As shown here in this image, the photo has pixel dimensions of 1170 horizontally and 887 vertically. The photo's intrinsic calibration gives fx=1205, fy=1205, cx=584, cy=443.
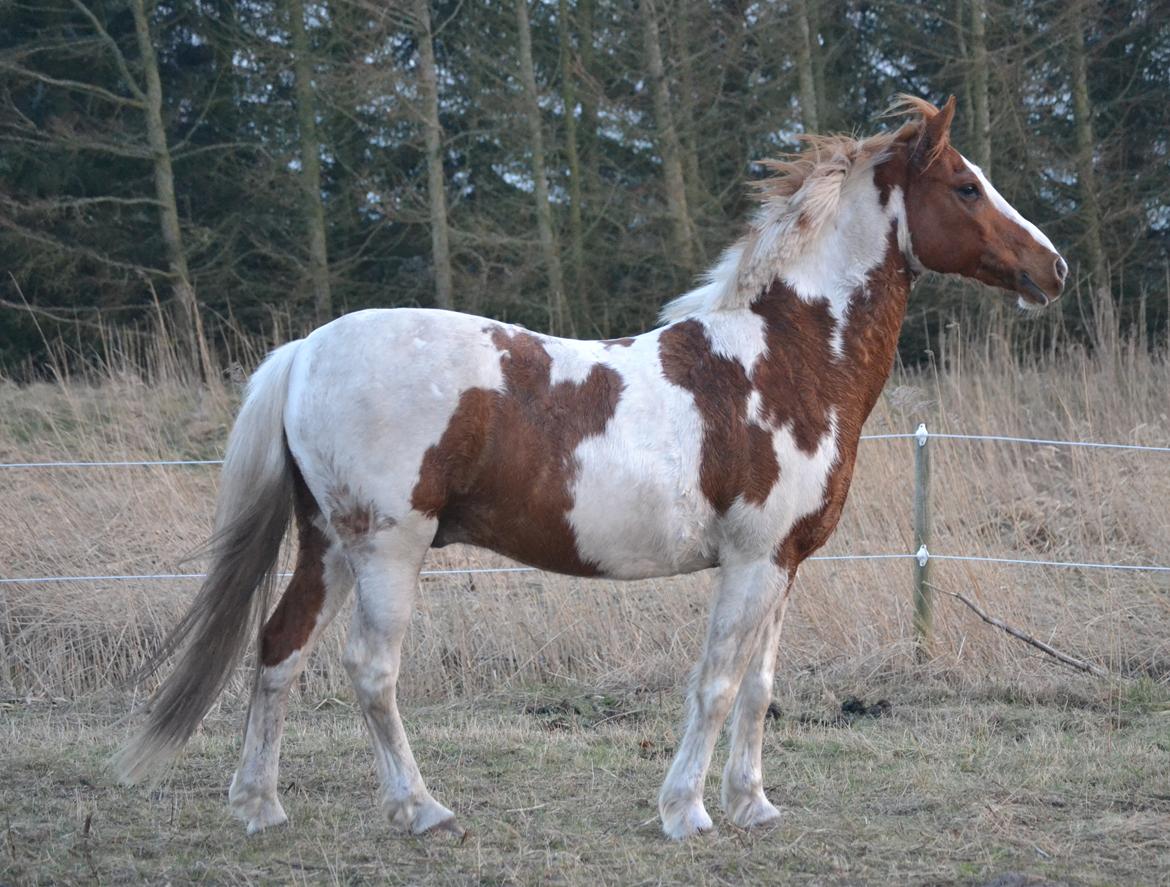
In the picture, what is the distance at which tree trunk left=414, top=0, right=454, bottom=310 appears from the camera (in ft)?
41.1

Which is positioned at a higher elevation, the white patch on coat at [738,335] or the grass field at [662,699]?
the white patch on coat at [738,335]

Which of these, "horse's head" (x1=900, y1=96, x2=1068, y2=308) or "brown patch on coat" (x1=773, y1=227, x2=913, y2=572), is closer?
"brown patch on coat" (x1=773, y1=227, x2=913, y2=572)

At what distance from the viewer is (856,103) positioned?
15133 mm

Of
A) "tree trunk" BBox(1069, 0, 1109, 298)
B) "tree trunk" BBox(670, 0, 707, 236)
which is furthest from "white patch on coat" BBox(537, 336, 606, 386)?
"tree trunk" BBox(1069, 0, 1109, 298)

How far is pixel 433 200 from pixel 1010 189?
6259mm

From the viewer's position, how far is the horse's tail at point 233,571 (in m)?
3.71

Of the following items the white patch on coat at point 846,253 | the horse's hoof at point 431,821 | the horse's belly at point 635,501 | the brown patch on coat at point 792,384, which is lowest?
the horse's hoof at point 431,821

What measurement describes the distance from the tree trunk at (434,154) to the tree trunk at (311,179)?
151 cm

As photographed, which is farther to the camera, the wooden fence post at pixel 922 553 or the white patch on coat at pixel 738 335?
the wooden fence post at pixel 922 553

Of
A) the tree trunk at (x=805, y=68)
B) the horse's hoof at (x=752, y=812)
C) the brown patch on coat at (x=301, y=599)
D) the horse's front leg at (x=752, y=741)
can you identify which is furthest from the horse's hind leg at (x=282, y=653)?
the tree trunk at (x=805, y=68)

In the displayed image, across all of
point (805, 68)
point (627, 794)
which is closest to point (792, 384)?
point (627, 794)

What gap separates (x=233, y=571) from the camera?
148 inches

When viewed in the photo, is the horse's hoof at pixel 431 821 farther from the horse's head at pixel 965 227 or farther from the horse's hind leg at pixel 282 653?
the horse's head at pixel 965 227

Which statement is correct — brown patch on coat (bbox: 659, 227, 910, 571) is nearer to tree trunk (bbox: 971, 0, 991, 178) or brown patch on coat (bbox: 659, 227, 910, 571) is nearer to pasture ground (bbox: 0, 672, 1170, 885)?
pasture ground (bbox: 0, 672, 1170, 885)
